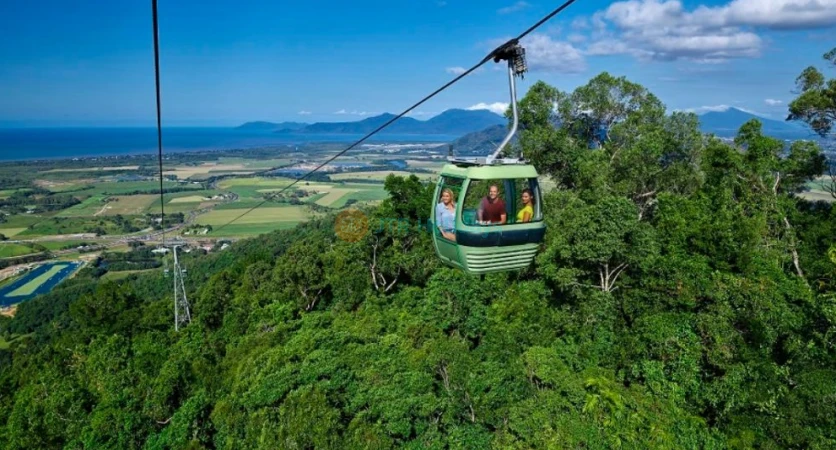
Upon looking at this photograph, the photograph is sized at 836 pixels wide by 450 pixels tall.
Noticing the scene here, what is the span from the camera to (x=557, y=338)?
663 inches

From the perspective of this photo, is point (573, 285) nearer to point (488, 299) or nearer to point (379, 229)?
point (488, 299)

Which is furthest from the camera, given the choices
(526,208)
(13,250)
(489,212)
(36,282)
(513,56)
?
(13,250)

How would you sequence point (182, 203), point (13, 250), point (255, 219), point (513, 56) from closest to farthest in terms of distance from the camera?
1. point (513, 56)
2. point (13, 250)
3. point (255, 219)
4. point (182, 203)

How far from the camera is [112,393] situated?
14219 mm

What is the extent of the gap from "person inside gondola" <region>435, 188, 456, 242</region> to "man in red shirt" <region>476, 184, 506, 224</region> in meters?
0.42

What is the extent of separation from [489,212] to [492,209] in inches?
2.5

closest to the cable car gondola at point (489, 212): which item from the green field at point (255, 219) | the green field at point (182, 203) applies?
the green field at point (182, 203)

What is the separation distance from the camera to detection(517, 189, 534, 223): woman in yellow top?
25.6 feet

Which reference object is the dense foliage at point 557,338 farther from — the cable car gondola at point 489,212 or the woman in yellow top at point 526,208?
the woman in yellow top at point 526,208

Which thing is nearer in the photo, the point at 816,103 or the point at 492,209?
the point at 492,209

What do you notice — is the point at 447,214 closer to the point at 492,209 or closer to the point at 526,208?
the point at 492,209

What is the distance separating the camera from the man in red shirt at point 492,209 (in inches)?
297

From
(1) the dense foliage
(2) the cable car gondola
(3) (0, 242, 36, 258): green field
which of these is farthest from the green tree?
(3) (0, 242, 36, 258): green field

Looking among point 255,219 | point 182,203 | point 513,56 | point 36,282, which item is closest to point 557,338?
point 513,56
